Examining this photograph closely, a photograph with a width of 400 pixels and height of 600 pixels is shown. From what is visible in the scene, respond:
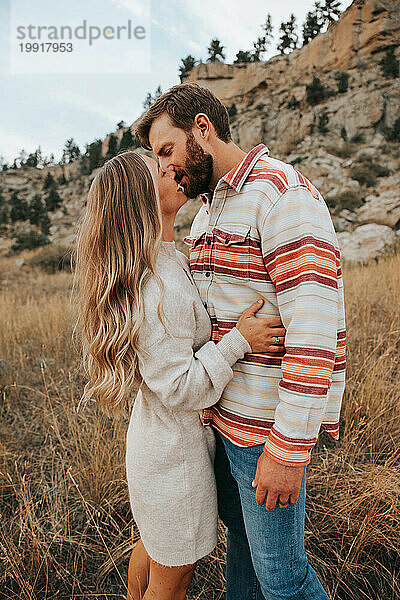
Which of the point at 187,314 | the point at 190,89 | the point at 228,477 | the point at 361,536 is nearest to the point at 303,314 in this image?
the point at 187,314

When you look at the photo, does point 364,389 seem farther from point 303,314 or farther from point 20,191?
point 20,191

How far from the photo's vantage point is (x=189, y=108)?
154 cm

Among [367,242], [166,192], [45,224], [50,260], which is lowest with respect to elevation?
[50,260]

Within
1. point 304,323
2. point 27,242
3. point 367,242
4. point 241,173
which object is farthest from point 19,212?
point 304,323

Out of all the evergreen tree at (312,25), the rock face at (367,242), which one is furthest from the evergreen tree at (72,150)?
the rock face at (367,242)

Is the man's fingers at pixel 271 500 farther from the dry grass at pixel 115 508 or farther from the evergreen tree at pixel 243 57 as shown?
the evergreen tree at pixel 243 57

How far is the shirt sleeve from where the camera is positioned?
1.11 meters

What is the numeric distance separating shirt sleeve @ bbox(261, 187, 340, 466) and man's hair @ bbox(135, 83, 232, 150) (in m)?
0.60

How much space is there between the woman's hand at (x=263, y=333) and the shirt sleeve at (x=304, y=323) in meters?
0.08

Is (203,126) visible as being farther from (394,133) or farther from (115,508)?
(394,133)

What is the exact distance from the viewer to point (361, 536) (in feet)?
6.27

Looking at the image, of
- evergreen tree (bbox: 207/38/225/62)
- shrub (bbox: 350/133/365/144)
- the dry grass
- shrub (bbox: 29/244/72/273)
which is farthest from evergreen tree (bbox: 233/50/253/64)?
the dry grass

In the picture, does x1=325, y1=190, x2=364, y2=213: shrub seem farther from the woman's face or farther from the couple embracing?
the couple embracing

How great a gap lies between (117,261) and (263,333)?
0.51 m
